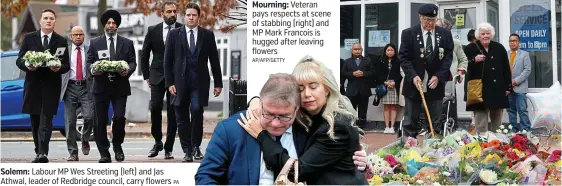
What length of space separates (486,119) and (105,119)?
330 centimetres

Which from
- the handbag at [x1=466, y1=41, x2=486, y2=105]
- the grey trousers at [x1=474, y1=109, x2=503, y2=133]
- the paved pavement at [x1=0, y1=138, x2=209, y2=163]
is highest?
the handbag at [x1=466, y1=41, x2=486, y2=105]

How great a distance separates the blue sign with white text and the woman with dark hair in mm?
1700

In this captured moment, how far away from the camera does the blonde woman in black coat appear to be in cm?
1079

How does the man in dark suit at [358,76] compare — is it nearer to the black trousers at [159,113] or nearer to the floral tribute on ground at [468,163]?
the floral tribute on ground at [468,163]

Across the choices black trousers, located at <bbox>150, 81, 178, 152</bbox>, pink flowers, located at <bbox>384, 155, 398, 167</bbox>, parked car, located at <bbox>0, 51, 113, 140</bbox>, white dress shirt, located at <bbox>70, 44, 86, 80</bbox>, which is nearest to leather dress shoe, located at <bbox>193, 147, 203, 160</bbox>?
black trousers, located at <bbox>150, 81, 178, 152</bbox>

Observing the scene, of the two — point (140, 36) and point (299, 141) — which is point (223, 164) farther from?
point (140, 36)

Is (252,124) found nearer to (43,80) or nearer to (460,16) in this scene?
(43,80)

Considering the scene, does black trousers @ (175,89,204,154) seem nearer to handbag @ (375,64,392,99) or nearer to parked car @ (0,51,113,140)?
handbag @ (375,64,392,99)

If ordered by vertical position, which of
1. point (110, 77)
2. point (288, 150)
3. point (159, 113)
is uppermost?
point (110, 77)

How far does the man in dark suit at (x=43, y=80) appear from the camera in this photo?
10.2 m

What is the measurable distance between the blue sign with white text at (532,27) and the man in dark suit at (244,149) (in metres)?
7.49

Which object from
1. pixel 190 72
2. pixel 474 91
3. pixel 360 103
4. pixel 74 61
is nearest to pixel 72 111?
pixel 74 61

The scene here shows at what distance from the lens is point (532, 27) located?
12.1m

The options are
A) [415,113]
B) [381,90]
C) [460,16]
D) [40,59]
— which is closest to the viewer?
[40,59]
